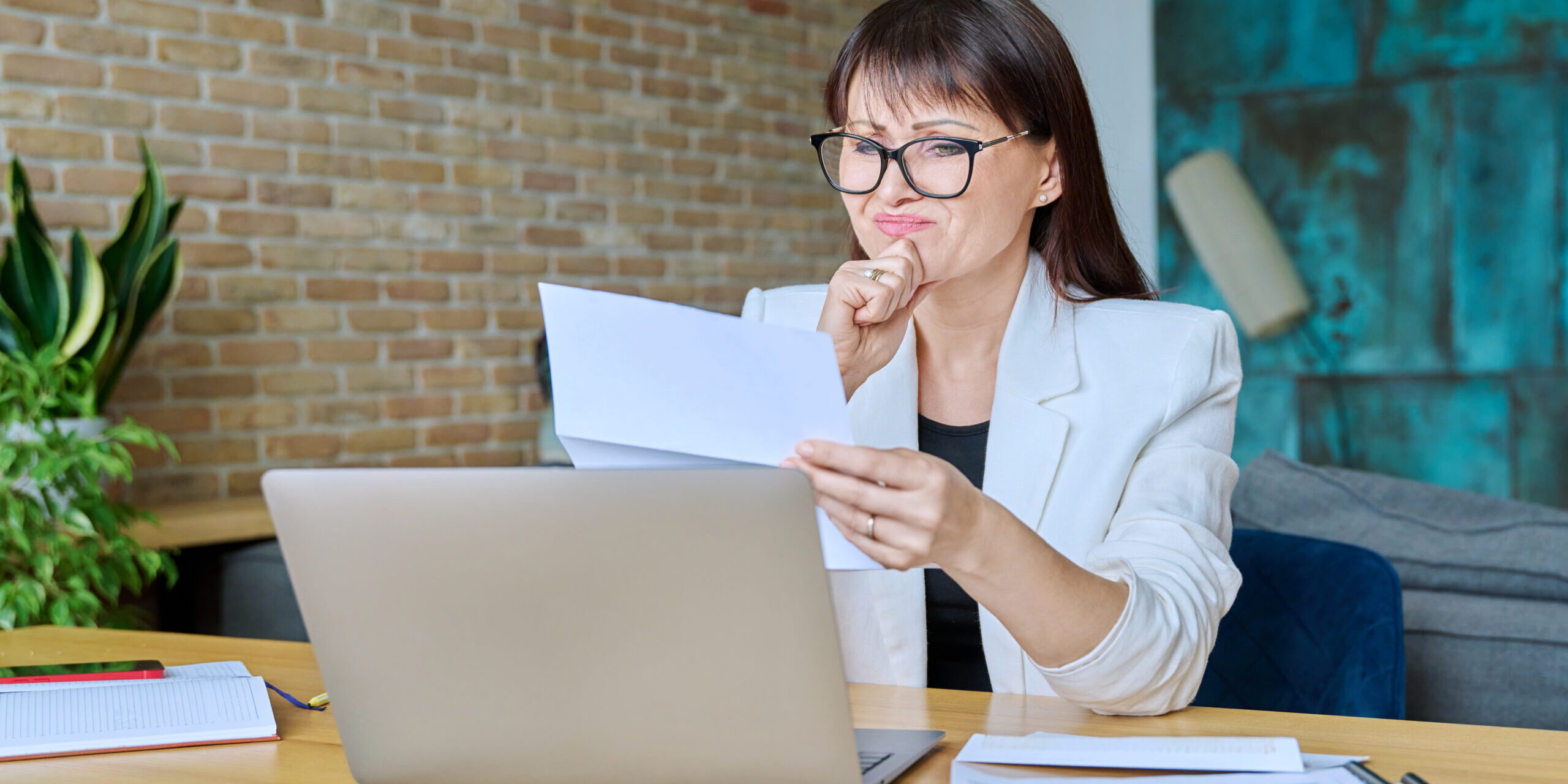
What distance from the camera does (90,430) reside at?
8.15 feet

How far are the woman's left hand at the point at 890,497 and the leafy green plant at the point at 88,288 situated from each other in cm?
195

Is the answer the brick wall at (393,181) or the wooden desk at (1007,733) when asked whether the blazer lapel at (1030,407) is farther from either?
the brick wall at (393,181)

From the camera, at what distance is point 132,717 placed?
42.7 inches

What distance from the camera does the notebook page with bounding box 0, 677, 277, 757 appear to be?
40.6 inches

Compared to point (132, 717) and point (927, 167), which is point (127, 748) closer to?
point (132, 717)

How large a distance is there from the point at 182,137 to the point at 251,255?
0.31 meters

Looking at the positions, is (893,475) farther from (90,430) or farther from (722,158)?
(722,158)

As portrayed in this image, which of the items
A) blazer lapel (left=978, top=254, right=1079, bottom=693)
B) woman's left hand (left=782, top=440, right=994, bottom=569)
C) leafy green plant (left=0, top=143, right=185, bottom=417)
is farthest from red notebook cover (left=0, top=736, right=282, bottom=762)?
leafy green plant (left=0, top=143, right=185, bottom=417)

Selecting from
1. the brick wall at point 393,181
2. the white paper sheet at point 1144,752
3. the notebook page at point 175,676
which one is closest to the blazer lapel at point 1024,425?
the white paper sheet at point 1144,752

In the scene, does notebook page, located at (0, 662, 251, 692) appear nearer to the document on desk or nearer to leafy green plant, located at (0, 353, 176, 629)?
the document on desk

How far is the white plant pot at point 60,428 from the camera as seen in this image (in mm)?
2256

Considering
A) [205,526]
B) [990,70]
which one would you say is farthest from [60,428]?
[990,70]

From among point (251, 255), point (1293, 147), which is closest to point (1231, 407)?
point (251, 255)

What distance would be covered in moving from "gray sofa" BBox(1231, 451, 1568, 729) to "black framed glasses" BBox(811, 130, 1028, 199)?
1072 mm
